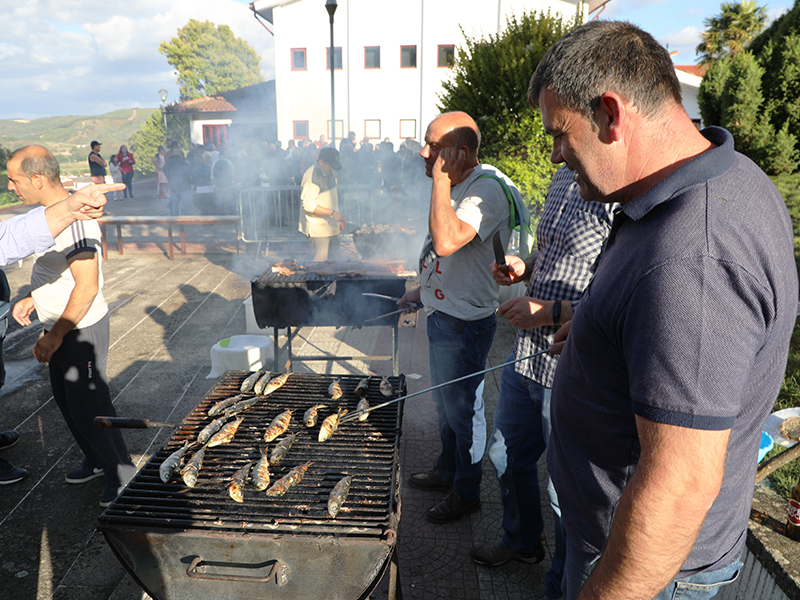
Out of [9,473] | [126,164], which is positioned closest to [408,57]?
[126,164]

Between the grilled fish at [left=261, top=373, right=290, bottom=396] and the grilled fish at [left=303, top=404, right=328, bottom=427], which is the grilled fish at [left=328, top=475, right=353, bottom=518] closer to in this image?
the grilled fish at [left=303, top=404, right=328, bottom=427]

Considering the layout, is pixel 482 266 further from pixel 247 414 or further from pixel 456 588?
pixel 456 588

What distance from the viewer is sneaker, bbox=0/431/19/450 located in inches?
167

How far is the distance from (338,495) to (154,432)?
10.8ft

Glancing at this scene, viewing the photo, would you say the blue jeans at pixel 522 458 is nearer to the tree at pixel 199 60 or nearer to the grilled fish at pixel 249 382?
A: the grilled fish at pixel 249 382

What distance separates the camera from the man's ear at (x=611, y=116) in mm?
1172

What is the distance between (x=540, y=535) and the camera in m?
3.04

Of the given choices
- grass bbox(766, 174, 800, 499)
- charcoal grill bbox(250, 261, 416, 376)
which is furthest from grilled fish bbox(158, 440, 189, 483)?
grass bbox(766, 174, 800, 499)

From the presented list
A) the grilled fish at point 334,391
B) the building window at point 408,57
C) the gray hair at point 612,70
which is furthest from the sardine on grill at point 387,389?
the building window at point 408,57

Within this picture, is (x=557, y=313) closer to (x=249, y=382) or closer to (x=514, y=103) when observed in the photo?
(x=249, y=382)

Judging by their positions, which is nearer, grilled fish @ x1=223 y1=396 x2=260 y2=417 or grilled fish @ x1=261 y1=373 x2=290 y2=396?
grilled fish @ x1=223 y1=396 x2=260 y2=417

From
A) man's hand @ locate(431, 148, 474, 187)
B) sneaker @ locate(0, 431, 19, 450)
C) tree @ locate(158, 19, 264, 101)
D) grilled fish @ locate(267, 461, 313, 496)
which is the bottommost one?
sneaker @ locate(0, 431, 19, 450)

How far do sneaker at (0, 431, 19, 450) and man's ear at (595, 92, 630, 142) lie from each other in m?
5.17

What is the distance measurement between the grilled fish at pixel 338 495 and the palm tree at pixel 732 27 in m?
28.8
